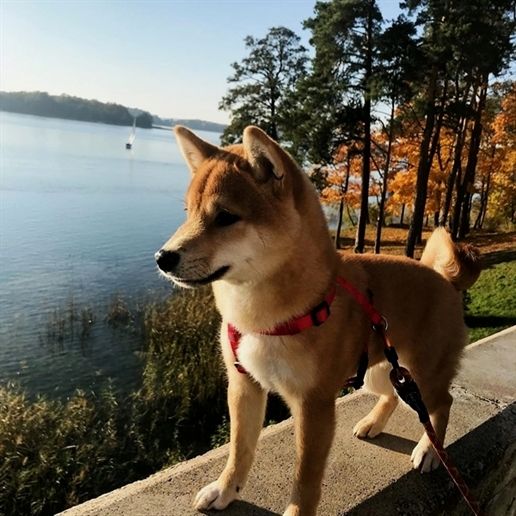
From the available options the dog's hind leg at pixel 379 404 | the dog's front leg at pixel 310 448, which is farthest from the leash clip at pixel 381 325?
the dog's hind leg at pixel 379 404

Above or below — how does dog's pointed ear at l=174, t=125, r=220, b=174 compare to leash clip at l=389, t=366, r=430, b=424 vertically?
above

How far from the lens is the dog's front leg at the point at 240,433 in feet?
9.63

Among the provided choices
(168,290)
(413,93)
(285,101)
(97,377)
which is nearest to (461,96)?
(413,93)

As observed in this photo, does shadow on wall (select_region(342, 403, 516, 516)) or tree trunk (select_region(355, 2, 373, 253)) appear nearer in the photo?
shadow on wall (select_region(342, 403, 516, 516))

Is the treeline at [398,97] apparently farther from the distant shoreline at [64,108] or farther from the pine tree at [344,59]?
the distant shoreline at [64,108]

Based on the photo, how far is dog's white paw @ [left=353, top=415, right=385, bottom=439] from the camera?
3643mm

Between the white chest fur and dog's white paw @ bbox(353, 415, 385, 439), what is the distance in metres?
1.16

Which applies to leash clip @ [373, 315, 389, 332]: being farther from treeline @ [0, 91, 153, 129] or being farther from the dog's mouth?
treeline @ [0, 91, 153, 129]

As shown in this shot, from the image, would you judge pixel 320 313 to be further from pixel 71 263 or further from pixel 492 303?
pixel 71 263

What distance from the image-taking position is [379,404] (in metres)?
3.75

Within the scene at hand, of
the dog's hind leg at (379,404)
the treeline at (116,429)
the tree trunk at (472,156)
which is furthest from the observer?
the tree trunk at (472,156)

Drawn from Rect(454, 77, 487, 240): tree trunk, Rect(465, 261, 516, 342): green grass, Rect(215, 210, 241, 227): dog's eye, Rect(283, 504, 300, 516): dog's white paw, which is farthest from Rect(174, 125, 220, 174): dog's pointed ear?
Rect(454, 77, 487, 240): tree trunk

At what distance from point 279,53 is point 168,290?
18117mm

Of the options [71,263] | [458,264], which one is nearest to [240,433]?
[458,264]
